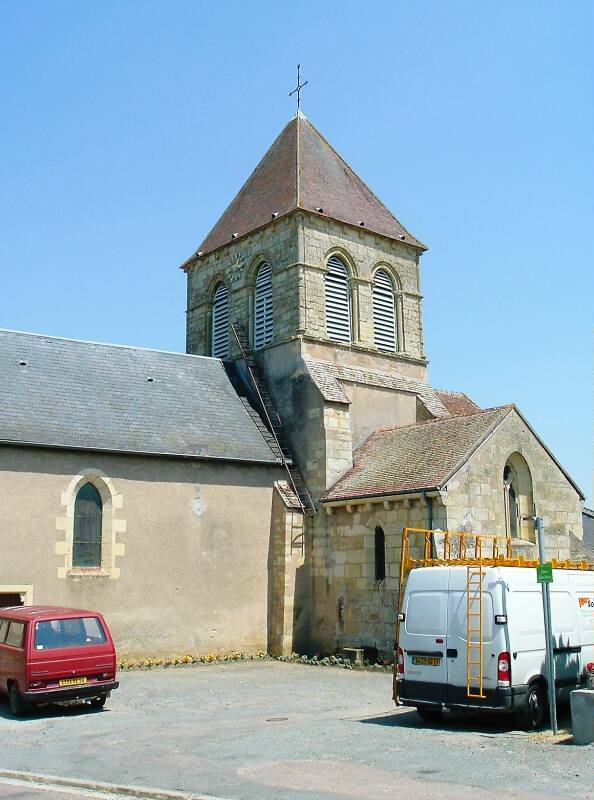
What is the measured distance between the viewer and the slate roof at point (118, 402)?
1977 cm

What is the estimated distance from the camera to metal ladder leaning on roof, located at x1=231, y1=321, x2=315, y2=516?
74.7 ft

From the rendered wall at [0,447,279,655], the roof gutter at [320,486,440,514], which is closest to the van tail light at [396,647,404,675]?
the roof gutter at [320,486,440,514]

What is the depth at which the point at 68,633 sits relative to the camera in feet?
45.4

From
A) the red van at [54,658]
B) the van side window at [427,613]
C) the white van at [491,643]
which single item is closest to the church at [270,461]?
the red van at [54,658]

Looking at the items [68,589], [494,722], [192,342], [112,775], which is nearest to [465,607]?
[494,722]

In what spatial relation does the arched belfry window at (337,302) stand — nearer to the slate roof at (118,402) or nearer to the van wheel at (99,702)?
the slate roof at (118,402)

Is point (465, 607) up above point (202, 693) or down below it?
above

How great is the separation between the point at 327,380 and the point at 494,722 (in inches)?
498

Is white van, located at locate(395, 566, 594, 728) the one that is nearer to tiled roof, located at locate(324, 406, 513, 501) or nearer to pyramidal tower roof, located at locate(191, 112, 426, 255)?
tiled roof, located at locate(324, 406, 513, 501)

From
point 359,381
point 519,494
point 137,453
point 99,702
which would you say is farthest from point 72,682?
point 359,381

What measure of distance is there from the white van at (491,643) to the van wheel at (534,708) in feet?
0.04

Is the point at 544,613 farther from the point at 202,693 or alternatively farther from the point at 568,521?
the point at 568,521

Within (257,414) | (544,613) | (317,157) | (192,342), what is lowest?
(544,613)

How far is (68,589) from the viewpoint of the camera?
62.0 feet
